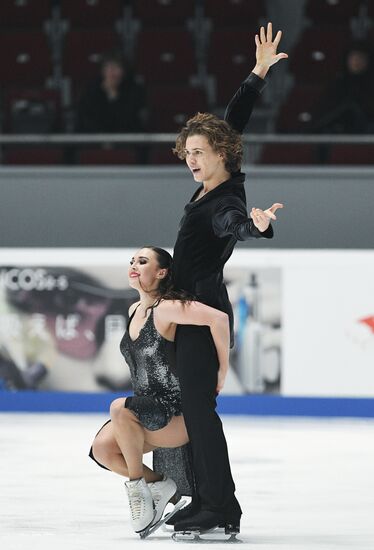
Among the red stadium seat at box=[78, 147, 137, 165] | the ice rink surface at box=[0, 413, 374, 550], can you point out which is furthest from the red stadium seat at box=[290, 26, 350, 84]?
the ice rink surface at box=[0, 413, 374, 550]

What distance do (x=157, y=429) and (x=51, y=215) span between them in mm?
4908

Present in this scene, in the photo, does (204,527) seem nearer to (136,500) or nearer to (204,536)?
(204,536)

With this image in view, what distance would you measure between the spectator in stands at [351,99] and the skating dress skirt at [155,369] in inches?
195

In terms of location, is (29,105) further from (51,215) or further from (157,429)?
(157,429)

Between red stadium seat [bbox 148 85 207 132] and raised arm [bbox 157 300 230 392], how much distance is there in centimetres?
525

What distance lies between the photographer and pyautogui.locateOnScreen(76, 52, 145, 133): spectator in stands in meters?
9.51

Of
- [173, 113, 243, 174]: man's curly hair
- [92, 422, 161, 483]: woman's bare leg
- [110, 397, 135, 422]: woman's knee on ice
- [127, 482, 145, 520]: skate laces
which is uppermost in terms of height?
[173, 113, 243, 174]: man's curly hair

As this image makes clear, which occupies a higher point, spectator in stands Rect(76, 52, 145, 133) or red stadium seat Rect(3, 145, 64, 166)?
spectator in stands Rect(76, 52, 145, 133)

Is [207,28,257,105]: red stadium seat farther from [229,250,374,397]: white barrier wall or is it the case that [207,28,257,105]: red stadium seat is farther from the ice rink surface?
the ice rink surface

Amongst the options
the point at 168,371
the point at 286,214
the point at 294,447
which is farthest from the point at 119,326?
the point at 168,371

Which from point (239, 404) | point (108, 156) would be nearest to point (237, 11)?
point (108, 156)

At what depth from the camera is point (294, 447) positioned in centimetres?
756

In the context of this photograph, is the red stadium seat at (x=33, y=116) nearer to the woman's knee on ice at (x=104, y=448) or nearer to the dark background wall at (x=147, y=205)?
the dark background wall at (x=147, y=205)

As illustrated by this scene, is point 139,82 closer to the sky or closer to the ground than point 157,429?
closer to the sky
